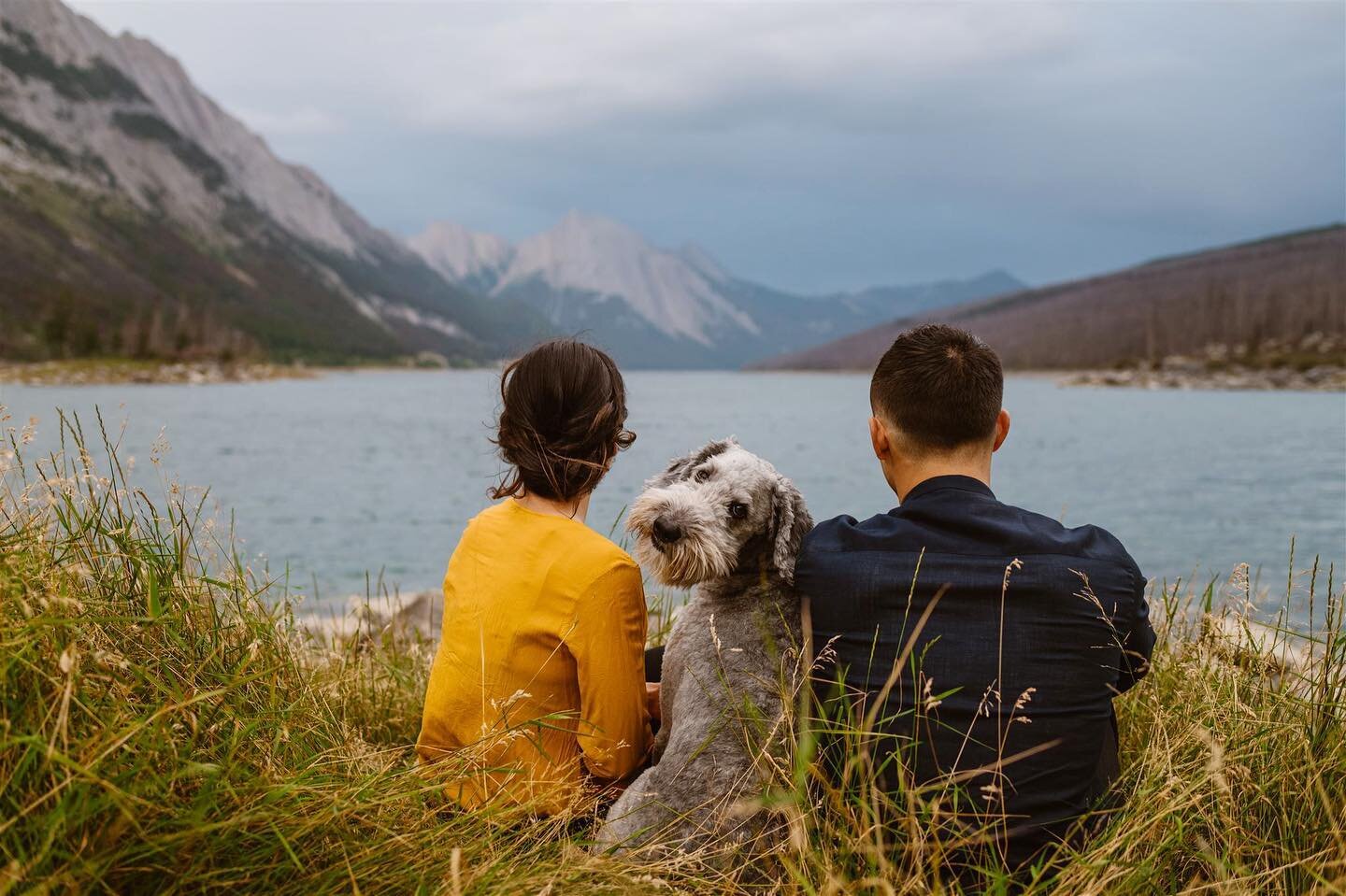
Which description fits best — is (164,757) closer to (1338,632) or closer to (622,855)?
(622,855)

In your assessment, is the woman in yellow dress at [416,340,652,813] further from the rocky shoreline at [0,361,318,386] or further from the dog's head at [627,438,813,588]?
the rocky shoreline at [0,361,318,386]

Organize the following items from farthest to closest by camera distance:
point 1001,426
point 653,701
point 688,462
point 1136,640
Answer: point 653,701 < point 688,462 < point 1001,426 < point 1136,640

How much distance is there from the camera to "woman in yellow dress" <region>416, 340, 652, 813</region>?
10.1 feet

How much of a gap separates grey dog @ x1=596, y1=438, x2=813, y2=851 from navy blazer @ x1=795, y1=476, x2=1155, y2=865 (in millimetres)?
273

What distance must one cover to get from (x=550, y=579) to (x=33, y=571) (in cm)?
149

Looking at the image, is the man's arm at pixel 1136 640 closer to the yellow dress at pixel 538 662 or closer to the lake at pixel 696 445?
the yellow dress at pixel 538 662

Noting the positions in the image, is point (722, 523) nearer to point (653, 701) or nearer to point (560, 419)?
point (560, 419)

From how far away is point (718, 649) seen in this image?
2805mm

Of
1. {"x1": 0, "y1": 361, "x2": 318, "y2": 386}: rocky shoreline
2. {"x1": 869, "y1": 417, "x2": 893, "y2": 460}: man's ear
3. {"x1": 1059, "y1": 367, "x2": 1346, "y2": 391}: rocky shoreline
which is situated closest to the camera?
{"x1": 869, "y1": 417, "x2": 893, "y2": 460}: man's ear

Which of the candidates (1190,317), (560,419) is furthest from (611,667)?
(1190,317)

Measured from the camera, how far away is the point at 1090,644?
270 cm

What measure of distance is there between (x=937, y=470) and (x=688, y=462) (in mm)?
947

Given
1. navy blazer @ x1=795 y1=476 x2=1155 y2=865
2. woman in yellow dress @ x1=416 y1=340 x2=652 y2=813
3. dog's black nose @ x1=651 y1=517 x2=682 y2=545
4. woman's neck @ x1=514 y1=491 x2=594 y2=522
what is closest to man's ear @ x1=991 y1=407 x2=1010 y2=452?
navy blazer @ x1=795 y1=476 x2=1155 y2=865

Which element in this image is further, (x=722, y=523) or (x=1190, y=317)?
(x=1190, y=317)
